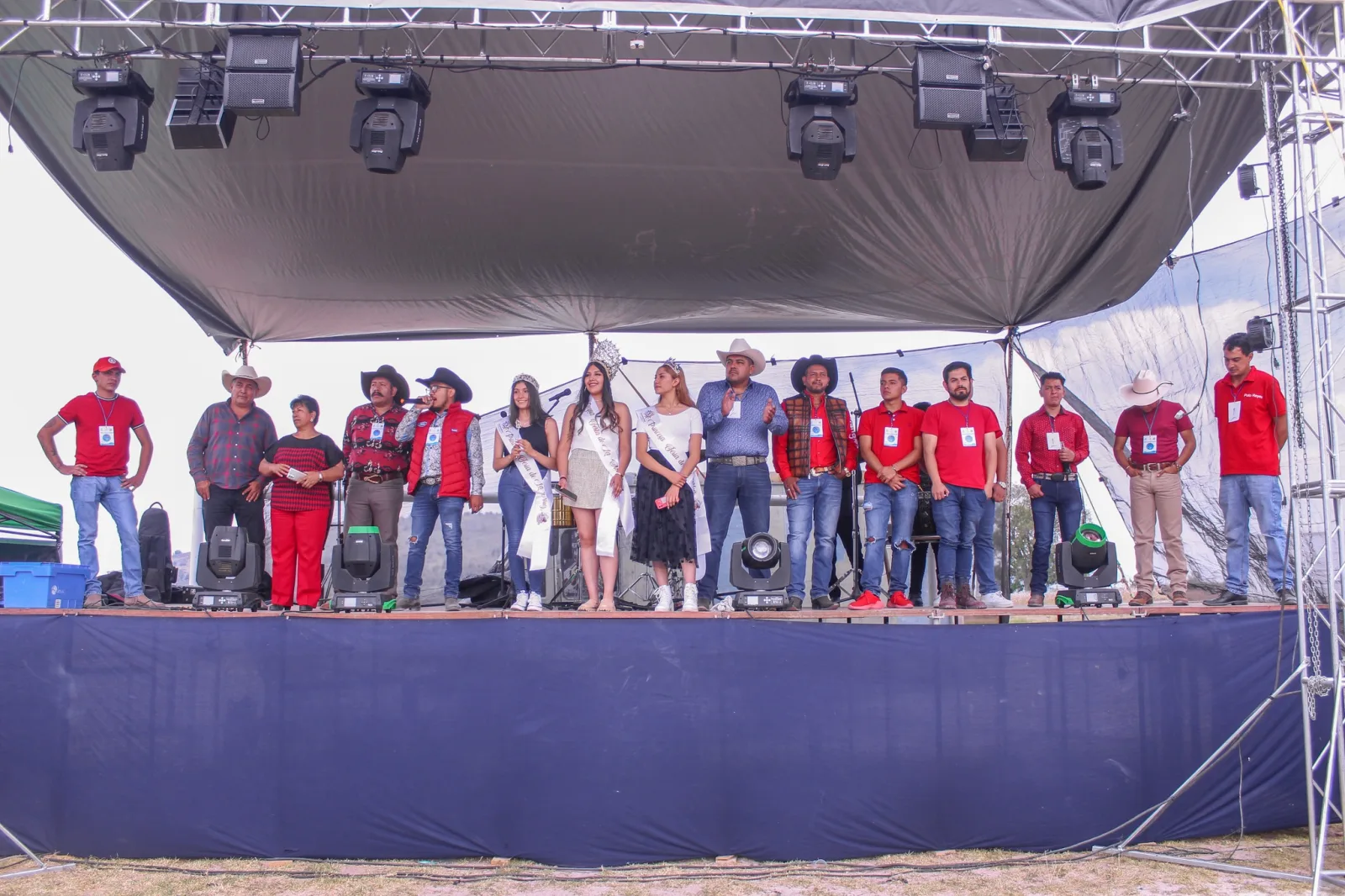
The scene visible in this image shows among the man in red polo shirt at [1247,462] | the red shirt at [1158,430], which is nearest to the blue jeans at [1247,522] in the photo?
the man in red polo shirt at [1247,462]

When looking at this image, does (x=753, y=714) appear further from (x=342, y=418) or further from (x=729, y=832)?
(x=342, y=418)

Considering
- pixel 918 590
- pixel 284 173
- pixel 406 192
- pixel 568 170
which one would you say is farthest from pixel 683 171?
pixel 918 590

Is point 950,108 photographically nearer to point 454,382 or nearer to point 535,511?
point 535,511

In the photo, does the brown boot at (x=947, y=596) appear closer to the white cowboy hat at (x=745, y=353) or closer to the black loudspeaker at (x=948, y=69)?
the white cowboy hat at (x=745, y=353)

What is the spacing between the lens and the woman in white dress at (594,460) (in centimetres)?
524

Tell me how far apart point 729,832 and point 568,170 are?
11.7 feet

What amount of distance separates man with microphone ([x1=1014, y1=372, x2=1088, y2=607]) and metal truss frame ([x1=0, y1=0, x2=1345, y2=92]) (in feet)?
6.05

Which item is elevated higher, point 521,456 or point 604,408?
point 604,408

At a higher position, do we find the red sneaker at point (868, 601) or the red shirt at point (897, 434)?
the red shirt at point (897, 434)

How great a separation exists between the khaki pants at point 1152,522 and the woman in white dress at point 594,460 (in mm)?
2709

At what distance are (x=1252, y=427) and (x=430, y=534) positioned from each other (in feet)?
14.1

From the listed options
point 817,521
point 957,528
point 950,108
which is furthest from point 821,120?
point 957,528

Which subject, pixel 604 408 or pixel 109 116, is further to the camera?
pixel 604 408

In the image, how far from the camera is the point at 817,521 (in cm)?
561
